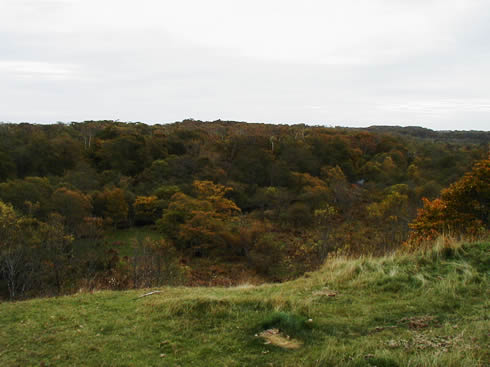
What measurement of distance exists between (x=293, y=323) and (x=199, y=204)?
27.2 metres

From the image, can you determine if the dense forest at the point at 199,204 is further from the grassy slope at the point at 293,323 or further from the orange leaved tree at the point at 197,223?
the grassy slope at the point at 293,323

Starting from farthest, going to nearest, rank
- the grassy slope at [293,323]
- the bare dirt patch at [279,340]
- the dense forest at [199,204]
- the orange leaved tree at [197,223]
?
the orange leaved tree at [197,223], the dense forest at [199,204], the bare dirt patch at [279,340], the grassy slope at [293,323]

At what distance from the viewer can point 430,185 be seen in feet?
114

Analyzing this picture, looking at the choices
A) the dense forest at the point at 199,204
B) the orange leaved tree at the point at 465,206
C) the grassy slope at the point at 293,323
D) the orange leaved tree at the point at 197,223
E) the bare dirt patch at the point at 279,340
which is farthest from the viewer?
the orange leaved tree at the point at 197,223

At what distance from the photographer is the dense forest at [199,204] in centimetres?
1652

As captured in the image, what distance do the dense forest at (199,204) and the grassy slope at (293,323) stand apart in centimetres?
542

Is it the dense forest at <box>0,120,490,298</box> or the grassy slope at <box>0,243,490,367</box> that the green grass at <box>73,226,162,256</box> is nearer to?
the dense forest at <box>0,120,490,298</box>

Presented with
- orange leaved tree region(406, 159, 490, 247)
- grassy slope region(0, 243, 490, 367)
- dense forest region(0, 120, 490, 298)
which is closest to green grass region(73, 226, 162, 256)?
dense forest region(0, 120, 490, 298)

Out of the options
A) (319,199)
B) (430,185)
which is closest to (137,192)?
(319,199)

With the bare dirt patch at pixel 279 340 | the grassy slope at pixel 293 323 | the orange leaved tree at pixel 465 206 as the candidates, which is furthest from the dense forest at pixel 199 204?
the bare dirt patch at pixel 279 340

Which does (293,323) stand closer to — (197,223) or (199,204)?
(197,223)

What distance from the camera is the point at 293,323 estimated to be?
13.9 feet

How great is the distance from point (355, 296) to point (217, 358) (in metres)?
2.59

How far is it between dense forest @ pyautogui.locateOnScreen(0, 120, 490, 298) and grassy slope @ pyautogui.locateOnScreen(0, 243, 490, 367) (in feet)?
17.8
